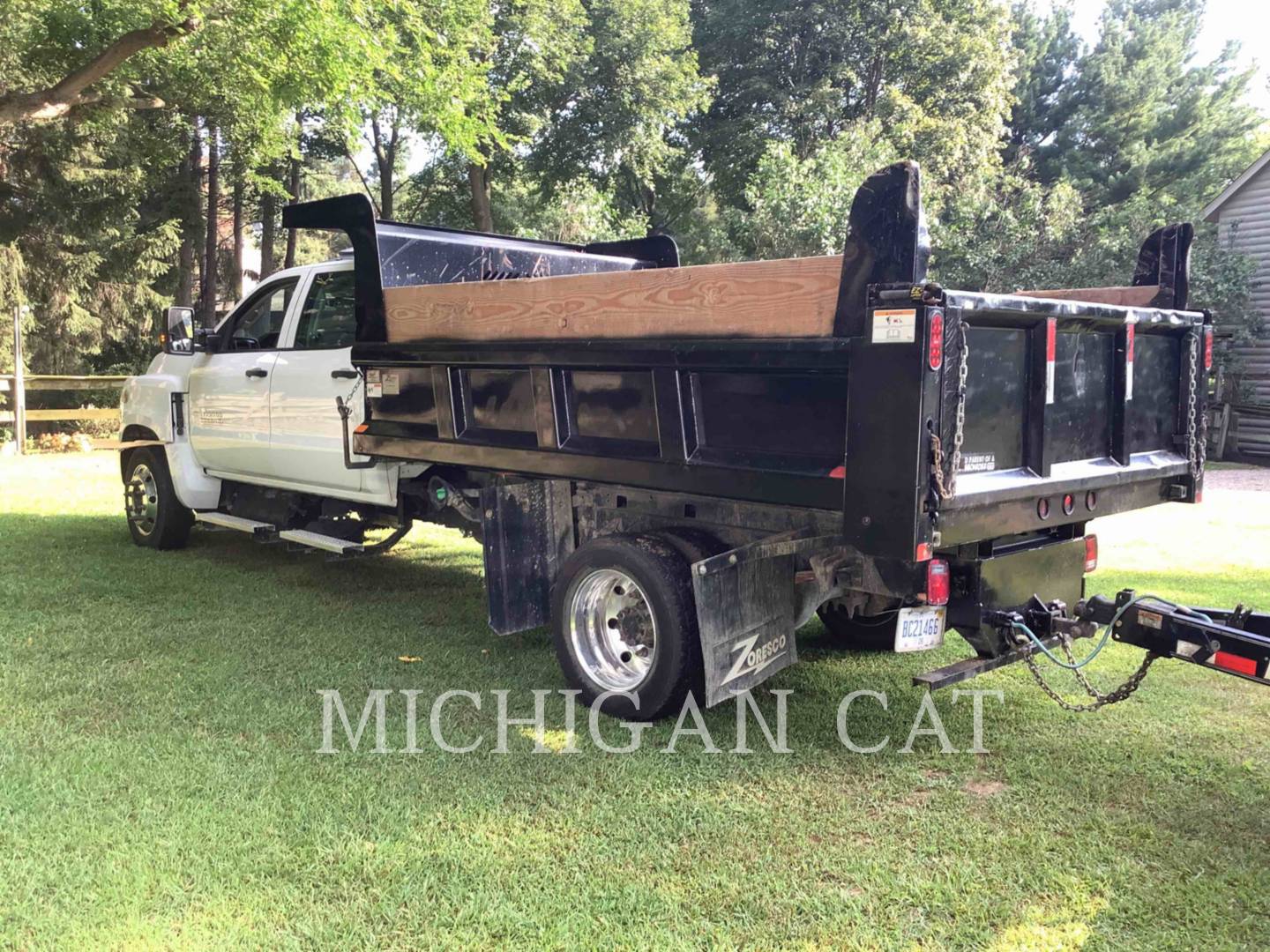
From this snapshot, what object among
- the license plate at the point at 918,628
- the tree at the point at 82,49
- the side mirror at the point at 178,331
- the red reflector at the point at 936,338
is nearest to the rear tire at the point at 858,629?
the license plate at the point at 918,628

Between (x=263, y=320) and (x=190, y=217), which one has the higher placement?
(x=190, y=217)

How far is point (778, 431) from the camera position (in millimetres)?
3846

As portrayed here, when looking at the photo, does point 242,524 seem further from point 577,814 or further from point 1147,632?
point 1147,632

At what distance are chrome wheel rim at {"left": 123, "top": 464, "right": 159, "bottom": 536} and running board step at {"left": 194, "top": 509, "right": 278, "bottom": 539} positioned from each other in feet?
1.78

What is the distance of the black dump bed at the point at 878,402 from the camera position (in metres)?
3.39

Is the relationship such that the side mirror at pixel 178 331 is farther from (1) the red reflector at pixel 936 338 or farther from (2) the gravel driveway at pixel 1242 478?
(2) the gravel driveway at pixel 1242 478

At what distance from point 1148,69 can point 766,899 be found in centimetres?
3596

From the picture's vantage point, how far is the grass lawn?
293 centimetres

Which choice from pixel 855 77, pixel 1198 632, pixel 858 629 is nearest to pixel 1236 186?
pixel 855 77

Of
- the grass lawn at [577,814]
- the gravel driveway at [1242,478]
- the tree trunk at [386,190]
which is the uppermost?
the tree trunk at [386,190]

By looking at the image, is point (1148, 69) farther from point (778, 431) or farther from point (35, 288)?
point (778, 431)

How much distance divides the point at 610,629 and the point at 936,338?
2.11 m

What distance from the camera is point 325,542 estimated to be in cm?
620

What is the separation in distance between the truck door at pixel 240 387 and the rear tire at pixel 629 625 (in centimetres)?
330
